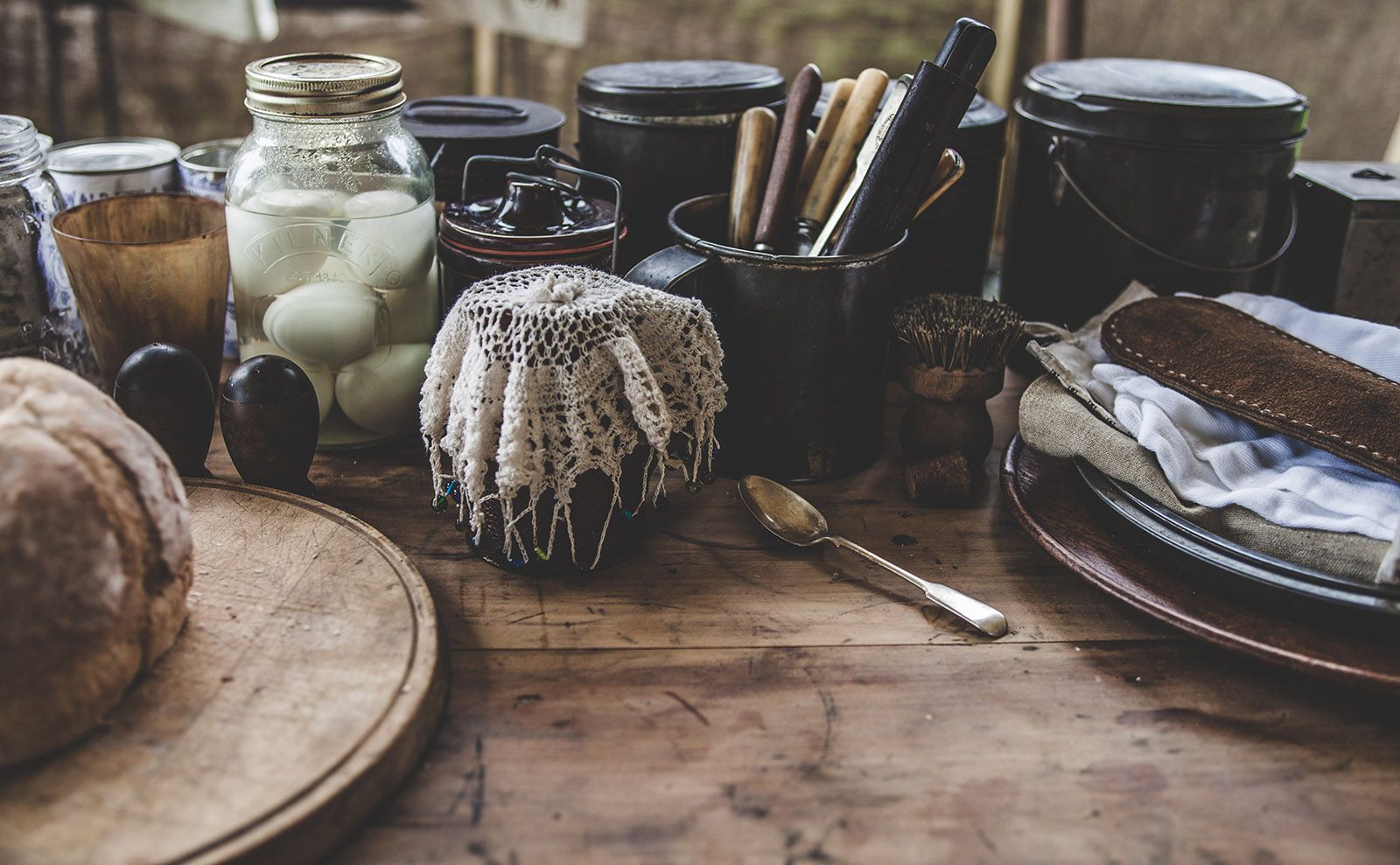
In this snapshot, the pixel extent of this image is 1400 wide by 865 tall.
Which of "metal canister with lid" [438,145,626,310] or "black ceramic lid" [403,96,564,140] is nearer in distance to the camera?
"metal canister with lid" [438,145,626,310]

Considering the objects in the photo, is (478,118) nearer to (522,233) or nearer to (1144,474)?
(522,233)

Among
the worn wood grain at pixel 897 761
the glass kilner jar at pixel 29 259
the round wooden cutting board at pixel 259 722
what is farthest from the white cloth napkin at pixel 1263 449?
the glass kilner jar at pixel 29 259

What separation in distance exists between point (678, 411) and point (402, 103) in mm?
356

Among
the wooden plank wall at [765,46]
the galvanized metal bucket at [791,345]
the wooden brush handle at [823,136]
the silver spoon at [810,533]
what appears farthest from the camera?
the wooden plank wall at [765,46]

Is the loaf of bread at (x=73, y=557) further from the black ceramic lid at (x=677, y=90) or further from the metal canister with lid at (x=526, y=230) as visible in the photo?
the black ceramic lid at (x=677, y=90)

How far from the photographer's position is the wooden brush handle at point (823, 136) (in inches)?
35.4

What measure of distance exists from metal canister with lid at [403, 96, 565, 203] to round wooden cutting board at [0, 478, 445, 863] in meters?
0.40

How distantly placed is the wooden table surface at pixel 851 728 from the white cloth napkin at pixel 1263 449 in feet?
0.34

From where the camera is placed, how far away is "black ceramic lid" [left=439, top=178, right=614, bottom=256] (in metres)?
0.81

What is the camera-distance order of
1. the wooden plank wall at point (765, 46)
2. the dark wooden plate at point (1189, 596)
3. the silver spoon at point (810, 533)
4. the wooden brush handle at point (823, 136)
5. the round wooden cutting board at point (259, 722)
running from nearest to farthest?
the round wooden cutting board at point (259, 722), the dark wooden plate at point (1189, 596), the silver spoon at point (810, 533), the wooden brush handle at point (823, 136), the wooden plank wall at point (765, 46)

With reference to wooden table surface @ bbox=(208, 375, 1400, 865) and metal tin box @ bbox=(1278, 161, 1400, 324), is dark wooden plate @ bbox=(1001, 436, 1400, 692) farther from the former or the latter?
metal tin box @ bbox=(1278, 161, 1400, 324)

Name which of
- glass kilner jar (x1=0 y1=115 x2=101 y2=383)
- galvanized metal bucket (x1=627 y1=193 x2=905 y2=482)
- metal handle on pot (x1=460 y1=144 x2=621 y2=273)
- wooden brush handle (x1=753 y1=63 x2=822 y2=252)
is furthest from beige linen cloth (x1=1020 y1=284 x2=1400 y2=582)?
glass kilner jar (x1=0 y1=115 x2=101 y2=383)

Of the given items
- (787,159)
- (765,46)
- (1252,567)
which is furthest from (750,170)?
(765,46)

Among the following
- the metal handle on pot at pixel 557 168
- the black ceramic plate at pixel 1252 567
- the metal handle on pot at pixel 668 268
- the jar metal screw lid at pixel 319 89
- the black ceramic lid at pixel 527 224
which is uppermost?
the jar metal screw lid at pixel 319 89
